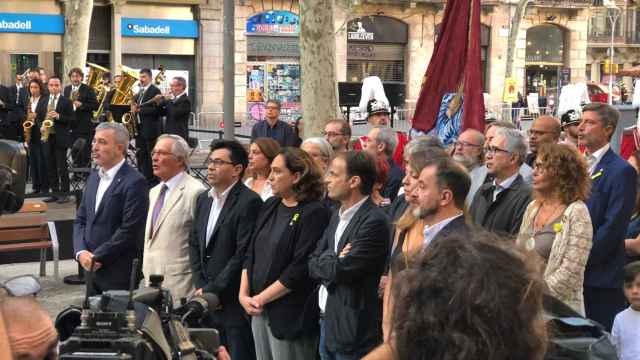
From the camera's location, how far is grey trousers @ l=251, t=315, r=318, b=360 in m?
6.57

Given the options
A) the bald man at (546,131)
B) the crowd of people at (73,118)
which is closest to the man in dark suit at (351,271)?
the bald man at (546,131)

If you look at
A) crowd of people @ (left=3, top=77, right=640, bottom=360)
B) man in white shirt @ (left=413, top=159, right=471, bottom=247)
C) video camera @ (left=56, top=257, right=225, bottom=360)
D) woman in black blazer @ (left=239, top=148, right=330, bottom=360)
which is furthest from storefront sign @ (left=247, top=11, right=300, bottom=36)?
video camera @ (left=56, top=257, right=225, bottom=360)

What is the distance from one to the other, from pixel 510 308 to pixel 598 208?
171 inches

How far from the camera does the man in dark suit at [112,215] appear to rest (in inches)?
298

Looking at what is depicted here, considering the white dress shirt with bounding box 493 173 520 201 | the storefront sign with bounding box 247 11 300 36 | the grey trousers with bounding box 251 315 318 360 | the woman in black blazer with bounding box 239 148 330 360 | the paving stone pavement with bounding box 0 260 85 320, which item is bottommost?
the paving stone pavement with bounding box 0 260 85 320

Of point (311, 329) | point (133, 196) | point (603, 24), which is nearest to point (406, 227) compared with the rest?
point (311, 329)

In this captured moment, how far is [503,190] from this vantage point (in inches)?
249

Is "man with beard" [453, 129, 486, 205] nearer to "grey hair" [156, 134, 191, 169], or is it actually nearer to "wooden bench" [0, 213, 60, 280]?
"grey hair" [156, 134, 191, 169]

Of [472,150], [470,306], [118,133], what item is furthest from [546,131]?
[470,306]

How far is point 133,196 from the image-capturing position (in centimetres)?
766

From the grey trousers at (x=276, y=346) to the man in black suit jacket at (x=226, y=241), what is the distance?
0.31m

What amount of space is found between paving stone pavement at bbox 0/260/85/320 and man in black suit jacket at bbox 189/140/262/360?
2.30 m

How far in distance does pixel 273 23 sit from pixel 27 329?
40.5 m

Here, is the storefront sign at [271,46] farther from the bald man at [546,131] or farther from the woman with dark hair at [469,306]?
the woman with dark hair at [469,306]
